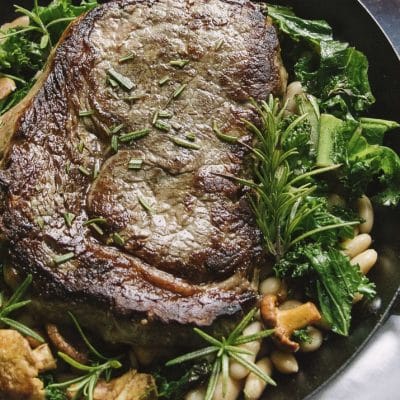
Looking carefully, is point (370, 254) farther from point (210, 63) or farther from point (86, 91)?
point (86, 91)

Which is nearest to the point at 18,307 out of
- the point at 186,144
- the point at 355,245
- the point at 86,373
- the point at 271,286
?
the point at 86,373

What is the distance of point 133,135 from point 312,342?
1.35 metres

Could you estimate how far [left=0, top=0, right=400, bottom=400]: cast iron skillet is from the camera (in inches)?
126

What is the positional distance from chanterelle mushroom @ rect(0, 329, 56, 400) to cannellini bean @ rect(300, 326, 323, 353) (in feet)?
4.07

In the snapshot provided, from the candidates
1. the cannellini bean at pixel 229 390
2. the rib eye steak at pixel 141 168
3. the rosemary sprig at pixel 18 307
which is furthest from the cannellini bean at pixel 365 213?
the rosemary sprig at pixel 18 307

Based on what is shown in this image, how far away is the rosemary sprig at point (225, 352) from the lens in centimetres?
291

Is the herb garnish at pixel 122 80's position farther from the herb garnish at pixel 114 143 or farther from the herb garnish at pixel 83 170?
the herb garnish at pixel 83 170

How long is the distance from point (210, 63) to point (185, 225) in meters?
0.93

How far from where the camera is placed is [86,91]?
3463mm

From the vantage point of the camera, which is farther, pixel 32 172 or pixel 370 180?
pixel 370 180

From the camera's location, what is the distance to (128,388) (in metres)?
3.04

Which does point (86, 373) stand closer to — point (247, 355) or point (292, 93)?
point (247, 355)

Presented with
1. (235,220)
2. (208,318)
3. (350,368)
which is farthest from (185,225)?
(350,368)

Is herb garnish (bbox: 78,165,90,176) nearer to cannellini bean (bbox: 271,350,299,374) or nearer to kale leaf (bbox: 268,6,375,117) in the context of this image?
cannellini bean (bbox: 271,350,299,374)
